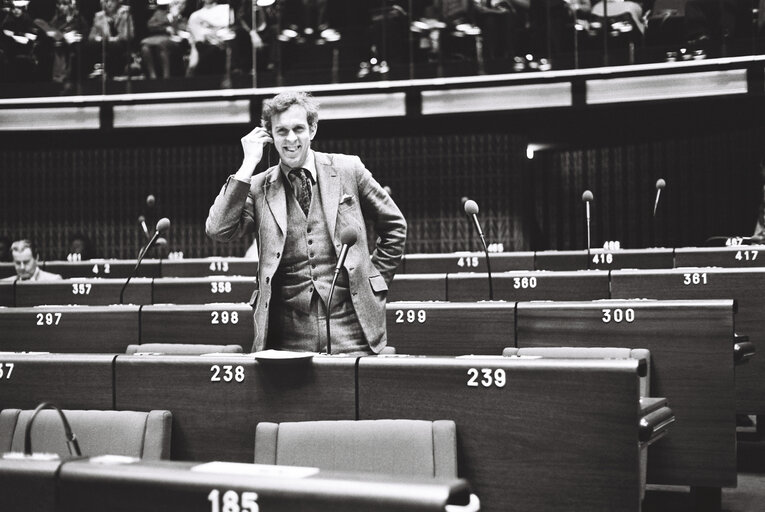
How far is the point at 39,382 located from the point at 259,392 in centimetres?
67


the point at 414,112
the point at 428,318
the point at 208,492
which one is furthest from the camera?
the point at 414,112

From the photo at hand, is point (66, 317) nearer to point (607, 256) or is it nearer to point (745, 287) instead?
point (745, 287)

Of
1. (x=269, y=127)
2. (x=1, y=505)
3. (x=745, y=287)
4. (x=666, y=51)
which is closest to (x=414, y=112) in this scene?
(x=666, y=51)

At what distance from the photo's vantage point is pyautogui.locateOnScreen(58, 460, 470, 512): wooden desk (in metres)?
1.11

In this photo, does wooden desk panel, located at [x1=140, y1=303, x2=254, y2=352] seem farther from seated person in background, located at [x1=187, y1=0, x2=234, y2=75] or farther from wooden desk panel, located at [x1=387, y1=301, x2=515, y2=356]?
seated person in background, located at [x1=187, y1=0, x2=234, y2=75]

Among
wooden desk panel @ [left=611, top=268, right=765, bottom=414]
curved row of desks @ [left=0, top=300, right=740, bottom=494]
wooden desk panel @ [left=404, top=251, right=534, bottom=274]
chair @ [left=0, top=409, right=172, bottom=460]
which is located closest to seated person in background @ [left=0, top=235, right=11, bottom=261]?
wooden desk panel @ [left=404, top=251, right=534, bottom=274]

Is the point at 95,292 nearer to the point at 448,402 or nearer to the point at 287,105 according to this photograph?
the point at 287,105

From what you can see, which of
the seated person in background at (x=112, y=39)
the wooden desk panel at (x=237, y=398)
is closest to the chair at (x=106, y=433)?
the wooden desk panel at (x=237, y=398)

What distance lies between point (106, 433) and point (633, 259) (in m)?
5.00

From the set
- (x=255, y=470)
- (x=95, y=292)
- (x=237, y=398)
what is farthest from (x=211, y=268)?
(x=255, y=470)

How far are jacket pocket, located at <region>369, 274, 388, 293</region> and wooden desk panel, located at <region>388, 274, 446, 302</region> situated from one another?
2.13m

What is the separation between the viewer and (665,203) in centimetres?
1122

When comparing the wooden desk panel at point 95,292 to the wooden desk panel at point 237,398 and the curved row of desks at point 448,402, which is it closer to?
the curved row of desks at point 448,402

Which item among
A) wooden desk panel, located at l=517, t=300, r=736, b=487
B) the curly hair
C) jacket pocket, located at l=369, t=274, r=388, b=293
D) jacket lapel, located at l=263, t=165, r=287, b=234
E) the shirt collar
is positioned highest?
the curly hair
